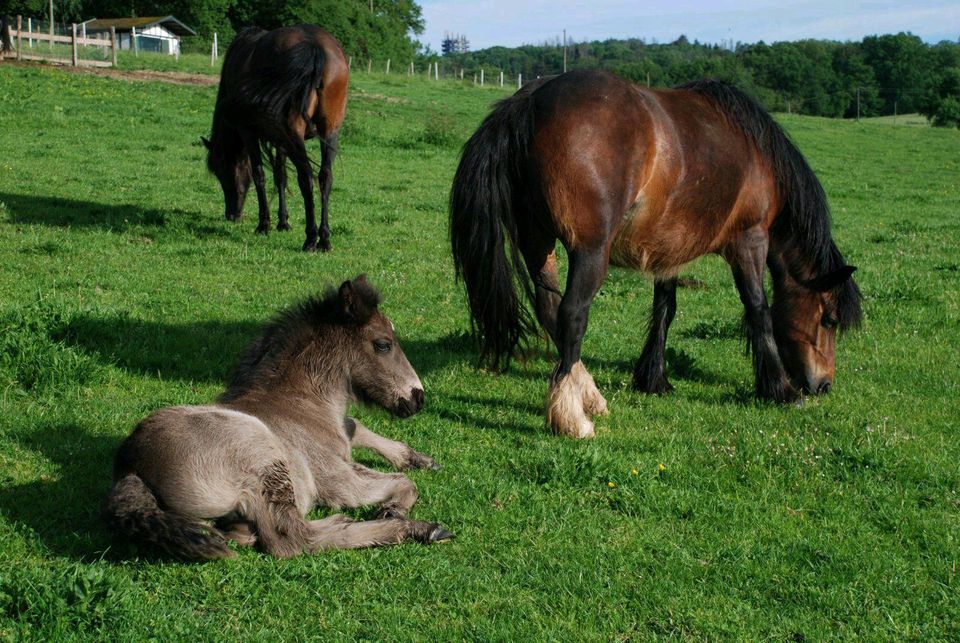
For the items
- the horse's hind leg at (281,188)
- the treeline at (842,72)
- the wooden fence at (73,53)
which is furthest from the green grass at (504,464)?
the treeline at (842,72)

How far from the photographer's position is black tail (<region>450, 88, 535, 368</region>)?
6.25m

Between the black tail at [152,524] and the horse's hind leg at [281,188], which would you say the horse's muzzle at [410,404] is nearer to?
the black tail at [152,524]

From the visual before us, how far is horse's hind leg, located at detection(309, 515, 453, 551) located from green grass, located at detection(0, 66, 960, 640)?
9 cm

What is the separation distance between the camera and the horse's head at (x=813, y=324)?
7.38 metres

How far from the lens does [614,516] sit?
16.3 ft

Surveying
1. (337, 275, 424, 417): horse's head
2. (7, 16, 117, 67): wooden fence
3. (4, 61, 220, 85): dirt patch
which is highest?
(7, 16, 117, 67): wooden fence

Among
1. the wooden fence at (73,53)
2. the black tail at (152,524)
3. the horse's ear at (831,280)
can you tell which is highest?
the wooden fence at (73,53)

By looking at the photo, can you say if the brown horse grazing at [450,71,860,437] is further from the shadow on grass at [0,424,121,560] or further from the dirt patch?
the dirt patch

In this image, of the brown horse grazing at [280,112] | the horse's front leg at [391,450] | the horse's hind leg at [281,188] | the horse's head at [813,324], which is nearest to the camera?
the horse's front leg at [391,450]

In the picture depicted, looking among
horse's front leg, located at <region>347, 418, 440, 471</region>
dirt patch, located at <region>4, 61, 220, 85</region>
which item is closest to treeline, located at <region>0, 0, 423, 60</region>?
dirt patch, located at <region>4, 61, 220, 85</region>

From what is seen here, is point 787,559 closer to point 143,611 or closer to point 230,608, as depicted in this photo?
point 230,608

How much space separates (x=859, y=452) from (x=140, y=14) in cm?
9303

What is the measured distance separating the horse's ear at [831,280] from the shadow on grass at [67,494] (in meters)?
5.47

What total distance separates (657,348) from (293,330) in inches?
135
